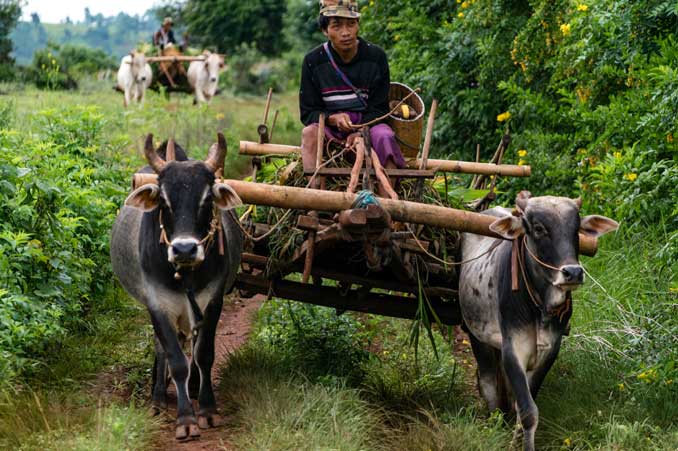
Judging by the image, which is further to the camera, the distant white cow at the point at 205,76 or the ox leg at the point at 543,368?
the distant white cow at the point at 205,76

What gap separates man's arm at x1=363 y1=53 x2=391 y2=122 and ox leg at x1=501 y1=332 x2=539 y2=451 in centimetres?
175

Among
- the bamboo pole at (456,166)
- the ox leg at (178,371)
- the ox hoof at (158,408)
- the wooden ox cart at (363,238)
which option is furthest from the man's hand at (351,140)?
the ox hoof at (158,408)

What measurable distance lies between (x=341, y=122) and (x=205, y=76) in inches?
722

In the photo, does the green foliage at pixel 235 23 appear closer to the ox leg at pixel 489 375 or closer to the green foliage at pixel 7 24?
the green foliage at pixel 7 24

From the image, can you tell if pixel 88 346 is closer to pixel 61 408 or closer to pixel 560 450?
pixel 61 408

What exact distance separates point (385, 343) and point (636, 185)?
2.22 meters

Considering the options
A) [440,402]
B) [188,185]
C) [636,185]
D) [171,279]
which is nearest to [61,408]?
[171,279]

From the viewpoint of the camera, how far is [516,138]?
378 inches

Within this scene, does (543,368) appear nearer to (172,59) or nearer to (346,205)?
(346,205)

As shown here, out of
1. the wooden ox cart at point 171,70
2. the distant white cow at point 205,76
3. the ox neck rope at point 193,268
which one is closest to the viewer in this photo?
the ox neck rope at point 193,268

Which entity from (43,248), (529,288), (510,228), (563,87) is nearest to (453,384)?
(529,288)

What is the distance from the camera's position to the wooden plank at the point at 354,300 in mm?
6215

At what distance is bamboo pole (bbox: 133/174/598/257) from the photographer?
521 centimetres

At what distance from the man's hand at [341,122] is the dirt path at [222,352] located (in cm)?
167
